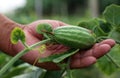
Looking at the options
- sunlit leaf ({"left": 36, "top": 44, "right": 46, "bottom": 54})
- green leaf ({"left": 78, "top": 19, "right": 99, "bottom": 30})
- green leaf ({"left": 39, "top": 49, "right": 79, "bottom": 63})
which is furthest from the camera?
green leaf ({"left": 78, "top": 19, "right": 99, "bottom": 30})

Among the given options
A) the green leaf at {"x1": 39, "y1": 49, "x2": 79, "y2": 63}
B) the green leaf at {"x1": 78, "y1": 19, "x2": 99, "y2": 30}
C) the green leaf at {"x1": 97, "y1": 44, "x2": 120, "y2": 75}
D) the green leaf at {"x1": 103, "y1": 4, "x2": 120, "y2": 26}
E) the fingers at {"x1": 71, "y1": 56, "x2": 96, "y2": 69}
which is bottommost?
the green leaf at {"x1": 97, "y1": 44, "x2": 120, "y2": 75}

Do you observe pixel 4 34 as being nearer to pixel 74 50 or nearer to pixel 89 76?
pixel 74 50

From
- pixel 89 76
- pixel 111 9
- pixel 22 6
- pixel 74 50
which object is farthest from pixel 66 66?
pixel 22 6

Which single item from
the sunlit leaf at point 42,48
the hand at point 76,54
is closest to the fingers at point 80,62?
the hand at point 76,54

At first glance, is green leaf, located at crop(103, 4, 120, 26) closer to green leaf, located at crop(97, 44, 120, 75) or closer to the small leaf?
green leaf, located at crop(97, 44, 120, 75)

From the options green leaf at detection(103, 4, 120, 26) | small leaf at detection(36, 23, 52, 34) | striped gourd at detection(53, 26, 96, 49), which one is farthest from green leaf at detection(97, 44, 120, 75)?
small leaf at detection(36, 23, 52, 34)

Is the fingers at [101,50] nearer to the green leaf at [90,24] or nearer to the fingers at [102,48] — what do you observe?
the fingers at [102,48]

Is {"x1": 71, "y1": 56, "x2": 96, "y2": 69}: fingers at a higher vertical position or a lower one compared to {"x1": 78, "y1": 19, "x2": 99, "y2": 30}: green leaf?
lower
